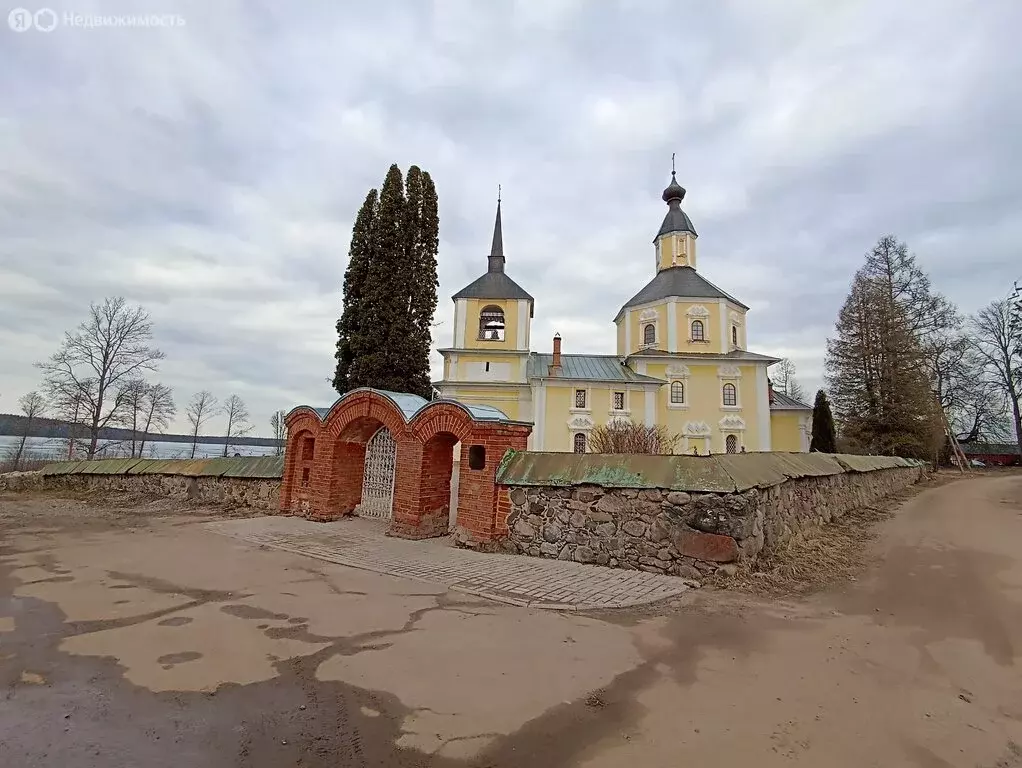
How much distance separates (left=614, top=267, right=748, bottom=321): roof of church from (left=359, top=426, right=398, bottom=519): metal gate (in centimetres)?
2632

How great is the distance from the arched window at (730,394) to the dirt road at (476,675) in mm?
25714

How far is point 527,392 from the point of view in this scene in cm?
3097

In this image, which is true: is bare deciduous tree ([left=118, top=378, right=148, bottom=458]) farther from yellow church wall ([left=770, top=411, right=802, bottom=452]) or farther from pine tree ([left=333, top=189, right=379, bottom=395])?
yellow church wall ([left=770, top=411, right=802, bottom=452])

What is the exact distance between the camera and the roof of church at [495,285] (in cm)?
3175

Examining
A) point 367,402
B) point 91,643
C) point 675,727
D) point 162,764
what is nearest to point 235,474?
point 367,402

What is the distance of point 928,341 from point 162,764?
1501 inches

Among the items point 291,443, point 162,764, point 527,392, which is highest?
point 527,392

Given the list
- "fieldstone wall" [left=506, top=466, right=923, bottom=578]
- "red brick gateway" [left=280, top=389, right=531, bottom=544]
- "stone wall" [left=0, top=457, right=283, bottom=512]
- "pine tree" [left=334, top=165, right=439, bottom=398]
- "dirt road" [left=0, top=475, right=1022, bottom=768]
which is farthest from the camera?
"pine tree" [left=334, top=165, right=439, bottom=398]

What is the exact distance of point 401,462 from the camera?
31.8 feet

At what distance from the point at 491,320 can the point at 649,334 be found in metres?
10.8

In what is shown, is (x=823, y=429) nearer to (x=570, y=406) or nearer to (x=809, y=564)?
(x=570, y=406)

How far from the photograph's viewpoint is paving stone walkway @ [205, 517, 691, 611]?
5.74 m

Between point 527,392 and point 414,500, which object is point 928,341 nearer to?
point 527,392

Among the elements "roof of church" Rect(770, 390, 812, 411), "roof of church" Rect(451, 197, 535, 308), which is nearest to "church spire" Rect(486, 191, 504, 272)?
"roof of church" Rect(451, 197, 535, 308)
